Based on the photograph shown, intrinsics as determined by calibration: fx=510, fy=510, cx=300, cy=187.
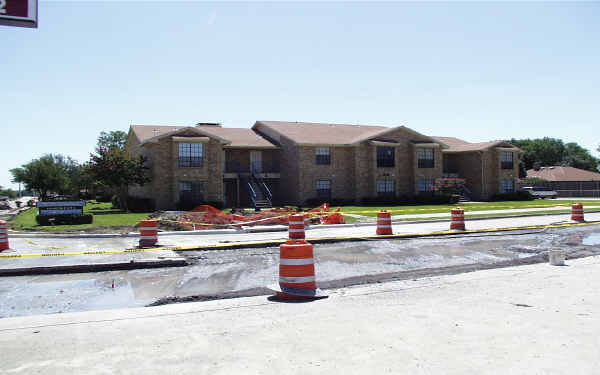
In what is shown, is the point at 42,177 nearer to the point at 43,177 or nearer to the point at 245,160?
the point at 43,177

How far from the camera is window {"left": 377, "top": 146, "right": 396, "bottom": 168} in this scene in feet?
138

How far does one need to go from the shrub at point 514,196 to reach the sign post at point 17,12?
44919 mm

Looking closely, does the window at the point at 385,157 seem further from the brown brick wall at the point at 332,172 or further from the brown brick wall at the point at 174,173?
the brown brick wall at the point at 174,173

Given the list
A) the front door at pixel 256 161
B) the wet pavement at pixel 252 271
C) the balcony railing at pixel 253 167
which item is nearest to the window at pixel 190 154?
the balcony railing at pixel 253 167

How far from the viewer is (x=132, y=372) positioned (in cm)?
477

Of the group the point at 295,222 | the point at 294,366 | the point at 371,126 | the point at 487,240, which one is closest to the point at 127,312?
the point at 294,366

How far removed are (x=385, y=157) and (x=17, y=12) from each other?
36.1m

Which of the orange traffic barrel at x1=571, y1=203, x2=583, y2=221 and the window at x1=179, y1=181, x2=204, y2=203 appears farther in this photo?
the window at x1=179, y1=181, x2=204, y2=203

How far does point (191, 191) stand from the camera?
118ft

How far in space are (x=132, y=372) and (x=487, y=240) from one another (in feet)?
42.0

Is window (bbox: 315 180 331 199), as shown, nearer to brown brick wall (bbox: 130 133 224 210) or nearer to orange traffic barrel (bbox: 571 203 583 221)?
brown brick wall (bbox: 130 133 224 210)

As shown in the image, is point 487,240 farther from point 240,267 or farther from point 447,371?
point 447,371

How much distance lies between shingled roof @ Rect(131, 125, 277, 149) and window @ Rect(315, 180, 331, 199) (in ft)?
16.2

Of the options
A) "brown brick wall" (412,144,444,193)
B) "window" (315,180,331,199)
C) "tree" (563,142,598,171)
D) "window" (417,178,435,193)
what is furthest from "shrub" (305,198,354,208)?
"tree" (563,142,598,171)
